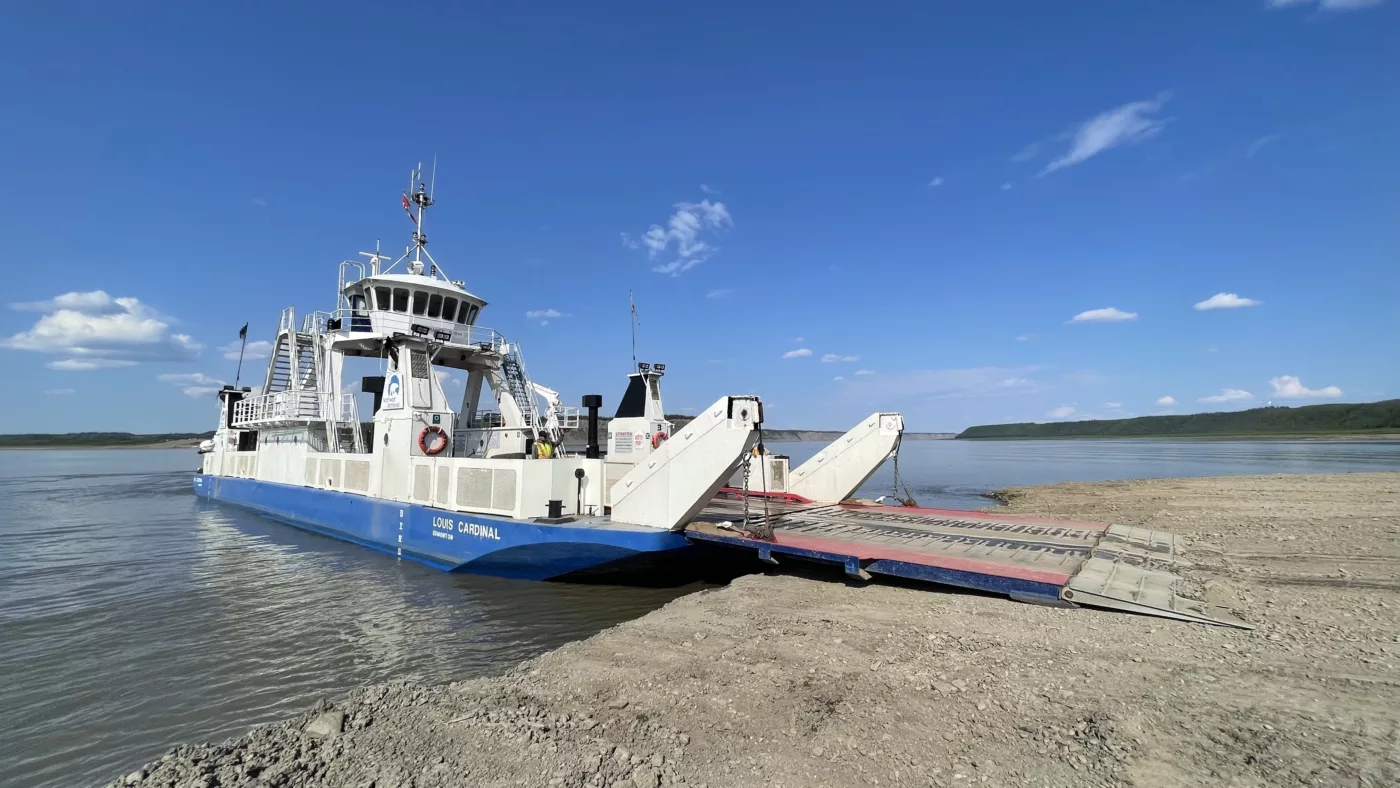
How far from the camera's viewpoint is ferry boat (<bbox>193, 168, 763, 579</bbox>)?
866cm

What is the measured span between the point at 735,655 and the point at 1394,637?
5870 mm

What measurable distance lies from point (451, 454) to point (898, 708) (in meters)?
10.1

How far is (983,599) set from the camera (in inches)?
270

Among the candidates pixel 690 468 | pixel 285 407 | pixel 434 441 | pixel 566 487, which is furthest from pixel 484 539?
pixel 285 407

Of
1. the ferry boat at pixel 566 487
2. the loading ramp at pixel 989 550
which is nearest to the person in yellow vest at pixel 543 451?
the ferry boat at pixel 566 487

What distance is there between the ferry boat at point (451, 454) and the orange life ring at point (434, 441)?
21 millimetres

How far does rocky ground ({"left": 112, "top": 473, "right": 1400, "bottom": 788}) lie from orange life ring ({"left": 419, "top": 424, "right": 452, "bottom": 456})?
21.9ft

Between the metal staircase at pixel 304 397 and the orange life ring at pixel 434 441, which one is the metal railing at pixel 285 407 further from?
the orange life ring at pixel 434 441

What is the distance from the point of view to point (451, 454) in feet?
39.1

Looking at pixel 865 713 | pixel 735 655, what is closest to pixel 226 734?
pixel 735 655

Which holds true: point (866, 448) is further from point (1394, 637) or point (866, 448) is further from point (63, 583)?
point (63, 583)

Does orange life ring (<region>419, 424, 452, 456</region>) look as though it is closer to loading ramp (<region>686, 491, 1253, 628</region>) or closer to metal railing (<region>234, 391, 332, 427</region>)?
loading ramp (<region>686, 491, 1253, 628</region>)

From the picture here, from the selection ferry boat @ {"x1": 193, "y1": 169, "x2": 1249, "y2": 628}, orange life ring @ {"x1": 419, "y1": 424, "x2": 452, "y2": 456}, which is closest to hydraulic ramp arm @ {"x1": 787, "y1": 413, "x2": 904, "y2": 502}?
ferry boat @ {"x1": 193, "y1": 169, "x2": 1249, "y2": 628}

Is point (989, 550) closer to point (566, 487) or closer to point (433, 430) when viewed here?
point (566, 487)
